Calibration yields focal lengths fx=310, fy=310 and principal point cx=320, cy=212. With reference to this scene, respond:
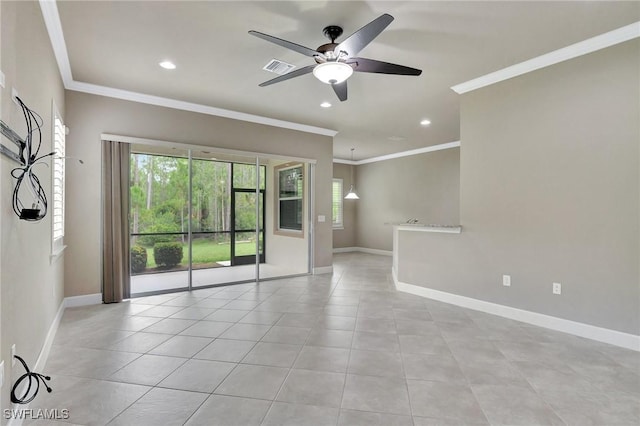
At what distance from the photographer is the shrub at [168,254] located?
16.6 ft

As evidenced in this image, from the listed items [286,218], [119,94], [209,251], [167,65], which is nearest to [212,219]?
[209,251]

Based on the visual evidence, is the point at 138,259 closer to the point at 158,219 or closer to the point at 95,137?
the point at 158,219

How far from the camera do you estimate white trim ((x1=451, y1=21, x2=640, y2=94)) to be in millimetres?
2934

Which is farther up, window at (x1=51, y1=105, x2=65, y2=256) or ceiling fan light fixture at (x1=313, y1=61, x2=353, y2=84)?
ceiling fan light fixture at (x1=313, y1=61, x2=353, y2=84)

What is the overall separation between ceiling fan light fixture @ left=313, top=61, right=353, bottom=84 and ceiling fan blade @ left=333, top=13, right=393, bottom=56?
0.37 feet

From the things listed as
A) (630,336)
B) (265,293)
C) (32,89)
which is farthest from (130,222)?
(630,336)

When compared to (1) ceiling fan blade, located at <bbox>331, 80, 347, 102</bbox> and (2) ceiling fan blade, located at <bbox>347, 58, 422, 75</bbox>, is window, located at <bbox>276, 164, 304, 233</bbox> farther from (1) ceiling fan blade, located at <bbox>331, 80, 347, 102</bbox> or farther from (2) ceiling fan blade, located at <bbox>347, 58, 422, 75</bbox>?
(2) ceiling fan blade, located at <bbox>347, 58, 422, 75</bbox>

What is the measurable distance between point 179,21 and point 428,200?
23.4ft

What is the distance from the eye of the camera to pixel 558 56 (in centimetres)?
336

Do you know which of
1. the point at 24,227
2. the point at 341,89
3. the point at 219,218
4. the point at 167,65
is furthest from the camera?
the point at 219,218

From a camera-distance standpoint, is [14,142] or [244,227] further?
[244,227]

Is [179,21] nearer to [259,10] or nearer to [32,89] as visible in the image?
[259,10]

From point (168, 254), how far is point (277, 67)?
3.45 metres

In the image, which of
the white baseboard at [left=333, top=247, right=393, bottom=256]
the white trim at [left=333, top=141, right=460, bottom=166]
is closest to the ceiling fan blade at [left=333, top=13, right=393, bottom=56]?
the white trim at [left=333, top=141, right=460, bottom=166]
